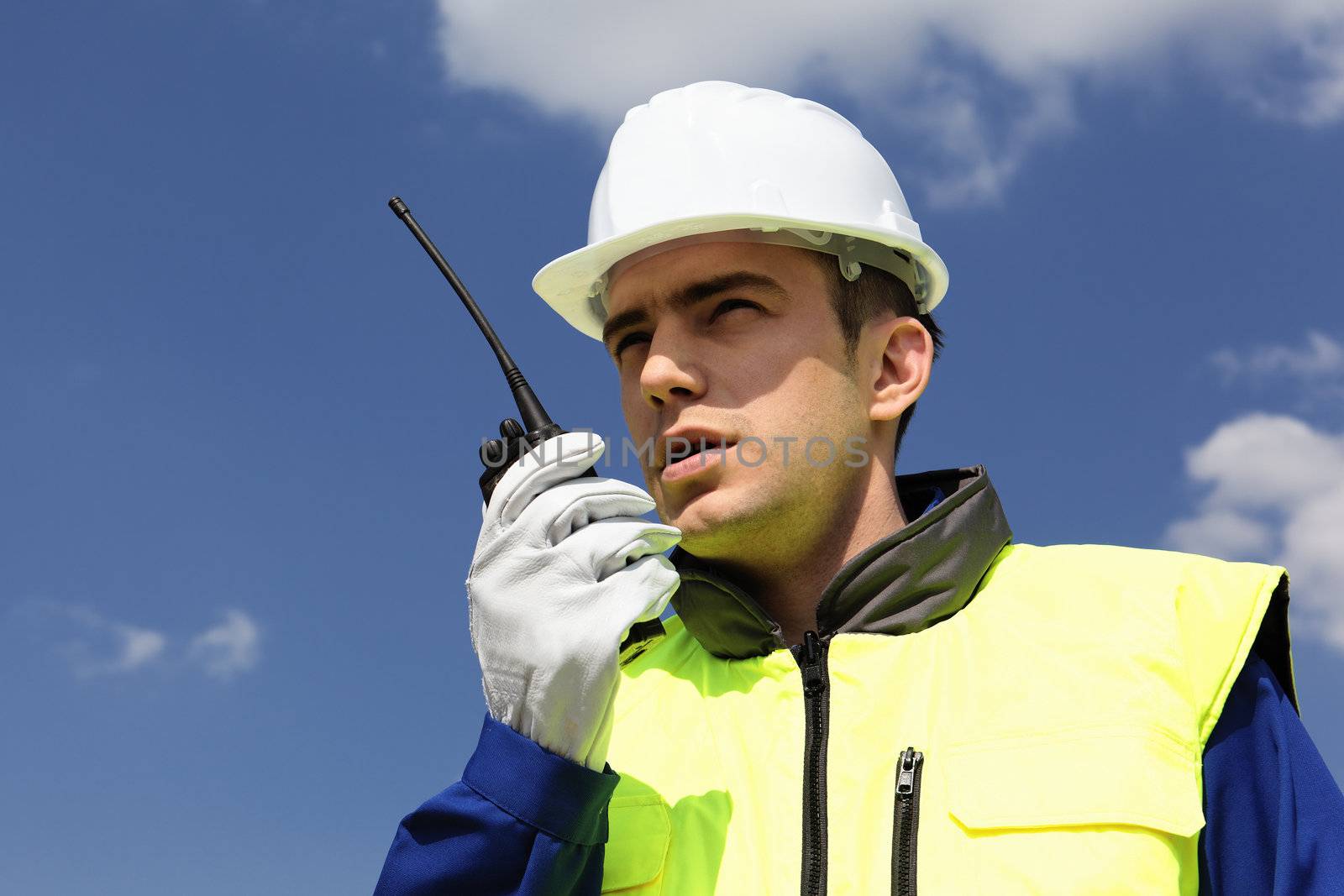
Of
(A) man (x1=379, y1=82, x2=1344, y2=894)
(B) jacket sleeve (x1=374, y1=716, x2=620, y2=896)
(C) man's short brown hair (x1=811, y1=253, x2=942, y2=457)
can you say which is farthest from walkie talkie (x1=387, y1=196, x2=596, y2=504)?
(C) man's short brown hair (x1=811, y1=253, x2=942, y2=457)

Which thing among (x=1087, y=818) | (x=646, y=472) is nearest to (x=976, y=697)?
(x=1087, y=818)

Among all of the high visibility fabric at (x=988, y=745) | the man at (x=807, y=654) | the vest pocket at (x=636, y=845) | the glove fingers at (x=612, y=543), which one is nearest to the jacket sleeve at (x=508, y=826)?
the man at (x=807, y=654)

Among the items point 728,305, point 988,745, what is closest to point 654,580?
Answer: point 988,745

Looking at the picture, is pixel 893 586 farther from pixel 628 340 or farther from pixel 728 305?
pixel 628 340

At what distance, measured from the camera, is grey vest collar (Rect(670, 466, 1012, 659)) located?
10.1 ft

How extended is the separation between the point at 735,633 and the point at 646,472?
519 mm

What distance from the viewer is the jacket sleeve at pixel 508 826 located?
2.60m

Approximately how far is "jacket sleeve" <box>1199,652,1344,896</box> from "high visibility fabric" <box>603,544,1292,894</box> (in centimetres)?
10

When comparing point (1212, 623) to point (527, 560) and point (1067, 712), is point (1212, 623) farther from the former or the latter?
point (527, 560)

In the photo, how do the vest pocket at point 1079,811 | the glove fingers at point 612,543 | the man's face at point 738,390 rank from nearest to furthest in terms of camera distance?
the vest pocket at point 1079,811, the glove fingers at point 612,543, the man's face at point 738,390

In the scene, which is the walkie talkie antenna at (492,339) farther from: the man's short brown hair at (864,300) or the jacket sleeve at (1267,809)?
the jacket sleeve at (1267,809)

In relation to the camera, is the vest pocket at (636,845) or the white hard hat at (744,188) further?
the white hard hat at (744,188)

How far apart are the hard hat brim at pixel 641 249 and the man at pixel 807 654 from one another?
0.02m

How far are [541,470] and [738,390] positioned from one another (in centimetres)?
71
